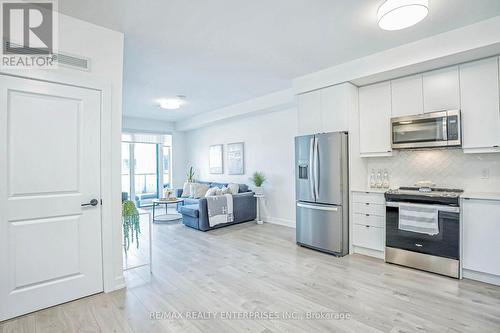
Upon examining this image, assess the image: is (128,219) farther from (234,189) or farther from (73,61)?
(234,189)

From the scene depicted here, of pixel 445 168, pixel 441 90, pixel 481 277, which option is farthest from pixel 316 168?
pixel 481 277

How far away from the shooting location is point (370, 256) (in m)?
3.61

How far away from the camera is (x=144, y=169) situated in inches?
320

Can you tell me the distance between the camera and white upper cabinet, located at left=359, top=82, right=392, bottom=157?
11.8 feet

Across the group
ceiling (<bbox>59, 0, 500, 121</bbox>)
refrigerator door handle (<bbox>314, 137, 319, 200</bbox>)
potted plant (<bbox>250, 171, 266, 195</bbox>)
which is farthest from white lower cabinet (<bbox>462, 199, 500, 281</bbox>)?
potted plant (<bbox>250, 171, 266, 195</bbox>)

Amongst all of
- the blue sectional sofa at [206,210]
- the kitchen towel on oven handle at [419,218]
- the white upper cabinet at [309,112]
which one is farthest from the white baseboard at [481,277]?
the blue sectional sofa at [206,210]

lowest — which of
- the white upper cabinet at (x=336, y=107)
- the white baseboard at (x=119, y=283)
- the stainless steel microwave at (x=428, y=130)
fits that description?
the white baseboard at (x=119, y=283)

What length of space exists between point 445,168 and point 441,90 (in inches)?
40.1

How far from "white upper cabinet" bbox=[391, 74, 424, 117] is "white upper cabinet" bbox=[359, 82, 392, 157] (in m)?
0.08

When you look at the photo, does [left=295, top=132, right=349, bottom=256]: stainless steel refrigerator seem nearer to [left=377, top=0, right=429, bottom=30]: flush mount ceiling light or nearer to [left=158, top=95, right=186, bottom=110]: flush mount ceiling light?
[left=377, top=0, right=429, bottom=30]: flush mount ceiling light

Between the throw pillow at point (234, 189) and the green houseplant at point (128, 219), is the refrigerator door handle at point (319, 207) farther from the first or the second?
the green houseplant at point (128, 219)

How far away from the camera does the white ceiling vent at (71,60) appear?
2283 millimetres

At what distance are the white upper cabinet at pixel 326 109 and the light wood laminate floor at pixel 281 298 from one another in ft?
6.38

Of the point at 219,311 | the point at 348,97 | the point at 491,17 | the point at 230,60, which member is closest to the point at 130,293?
the point at 219,311
